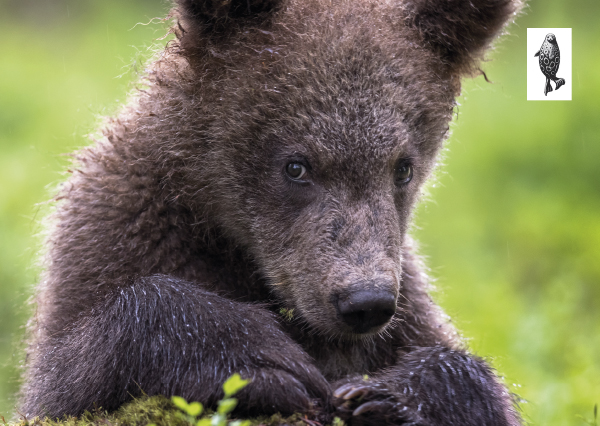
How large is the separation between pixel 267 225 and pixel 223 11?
1172mm

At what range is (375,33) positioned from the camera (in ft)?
14.1

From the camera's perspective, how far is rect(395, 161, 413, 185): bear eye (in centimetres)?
435

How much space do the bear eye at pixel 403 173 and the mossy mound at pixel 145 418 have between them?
1510mm

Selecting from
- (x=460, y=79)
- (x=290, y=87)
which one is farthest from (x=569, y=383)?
(x=290, y=87)

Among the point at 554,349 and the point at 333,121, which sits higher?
Answer: the point at 333,121

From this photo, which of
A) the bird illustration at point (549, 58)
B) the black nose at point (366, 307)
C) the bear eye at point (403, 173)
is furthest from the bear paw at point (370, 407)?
the bird illustration at point (549, 58)

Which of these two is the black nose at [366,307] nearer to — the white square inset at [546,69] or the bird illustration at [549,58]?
the white square inset at [546,69]

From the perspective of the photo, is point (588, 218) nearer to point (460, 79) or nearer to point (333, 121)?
point (460, 79)

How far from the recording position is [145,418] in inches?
137

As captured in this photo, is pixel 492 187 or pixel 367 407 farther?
pixel 492 187

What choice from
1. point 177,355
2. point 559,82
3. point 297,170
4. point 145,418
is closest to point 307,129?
point 297,170

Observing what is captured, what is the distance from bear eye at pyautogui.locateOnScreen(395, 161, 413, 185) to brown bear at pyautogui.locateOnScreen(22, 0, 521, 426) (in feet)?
0.05

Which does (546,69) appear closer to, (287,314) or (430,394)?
(287,314)

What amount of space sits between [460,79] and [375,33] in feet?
2.89
